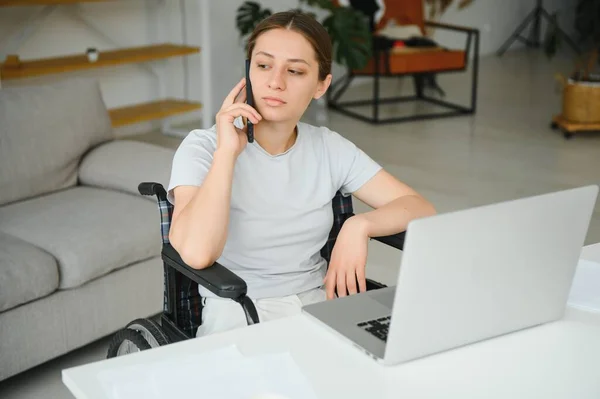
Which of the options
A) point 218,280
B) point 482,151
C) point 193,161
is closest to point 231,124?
point 193,161

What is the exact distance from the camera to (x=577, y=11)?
9.27 meters

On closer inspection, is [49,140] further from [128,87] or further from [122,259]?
[128,87]

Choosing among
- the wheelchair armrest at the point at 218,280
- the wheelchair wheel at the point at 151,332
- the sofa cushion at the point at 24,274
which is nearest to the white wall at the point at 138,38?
the sofa cushion at the point at 24,274

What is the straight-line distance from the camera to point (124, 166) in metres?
3.02

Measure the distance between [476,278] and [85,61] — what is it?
3980 mm

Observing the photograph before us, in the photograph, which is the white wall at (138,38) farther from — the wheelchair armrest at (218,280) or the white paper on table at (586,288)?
the white paper on table at (586,288)

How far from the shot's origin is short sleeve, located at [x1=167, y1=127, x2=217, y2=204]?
1.66 m

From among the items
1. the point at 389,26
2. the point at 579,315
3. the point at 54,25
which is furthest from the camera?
the point at 389,26

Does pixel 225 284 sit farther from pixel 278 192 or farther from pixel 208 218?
pixel 278 192

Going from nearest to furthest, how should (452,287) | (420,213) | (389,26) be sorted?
(452,287) → (420,213) → (389,26)

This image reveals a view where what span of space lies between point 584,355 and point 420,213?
24.5 inches

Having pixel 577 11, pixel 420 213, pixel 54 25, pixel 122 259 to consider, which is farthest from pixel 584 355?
pixel 577 11

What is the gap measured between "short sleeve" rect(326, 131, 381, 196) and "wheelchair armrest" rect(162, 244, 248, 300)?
0.40 metres

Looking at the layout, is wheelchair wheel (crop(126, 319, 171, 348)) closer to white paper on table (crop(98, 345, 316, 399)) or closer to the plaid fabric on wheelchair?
the plaid fabric on wheelchair
